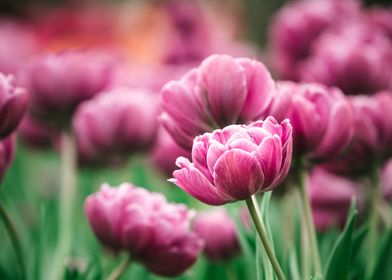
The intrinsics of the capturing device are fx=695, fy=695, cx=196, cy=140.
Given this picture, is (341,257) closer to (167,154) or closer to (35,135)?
(167,154)

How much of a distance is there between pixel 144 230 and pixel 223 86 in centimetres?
12

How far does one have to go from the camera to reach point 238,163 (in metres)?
0.36

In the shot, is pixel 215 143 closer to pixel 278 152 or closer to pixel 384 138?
pixel 278 152

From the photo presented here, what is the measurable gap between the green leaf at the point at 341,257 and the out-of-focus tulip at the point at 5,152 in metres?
0.23

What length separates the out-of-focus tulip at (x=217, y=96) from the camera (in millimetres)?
432

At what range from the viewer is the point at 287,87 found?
0.43m

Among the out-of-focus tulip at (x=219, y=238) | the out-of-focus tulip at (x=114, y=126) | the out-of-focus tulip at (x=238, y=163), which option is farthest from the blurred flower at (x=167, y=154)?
the out-of-focus tulip at (x=238, y=163)

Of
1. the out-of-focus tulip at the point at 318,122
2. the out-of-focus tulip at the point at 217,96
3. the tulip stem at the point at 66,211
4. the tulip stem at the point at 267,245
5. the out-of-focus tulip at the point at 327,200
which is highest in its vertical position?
the out-of-focus tulip at the point at 217,96

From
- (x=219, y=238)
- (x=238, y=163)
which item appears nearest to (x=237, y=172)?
(x=238, y=163)

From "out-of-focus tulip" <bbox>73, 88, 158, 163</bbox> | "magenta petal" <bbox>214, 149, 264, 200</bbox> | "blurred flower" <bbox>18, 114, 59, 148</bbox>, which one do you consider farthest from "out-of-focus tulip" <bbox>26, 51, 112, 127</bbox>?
"magenta petal" <bbox>214, 149, 264, 200</bbox>

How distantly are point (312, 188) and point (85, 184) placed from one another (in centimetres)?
43

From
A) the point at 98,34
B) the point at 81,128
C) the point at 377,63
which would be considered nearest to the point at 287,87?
the point at 377,63

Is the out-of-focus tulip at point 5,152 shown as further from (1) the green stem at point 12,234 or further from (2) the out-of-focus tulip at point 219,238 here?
(2) the out-of-focus tulip at point 219,238

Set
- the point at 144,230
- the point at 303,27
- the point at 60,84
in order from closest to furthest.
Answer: the point at 144,230
the point at 60,84
the point at 303,27
